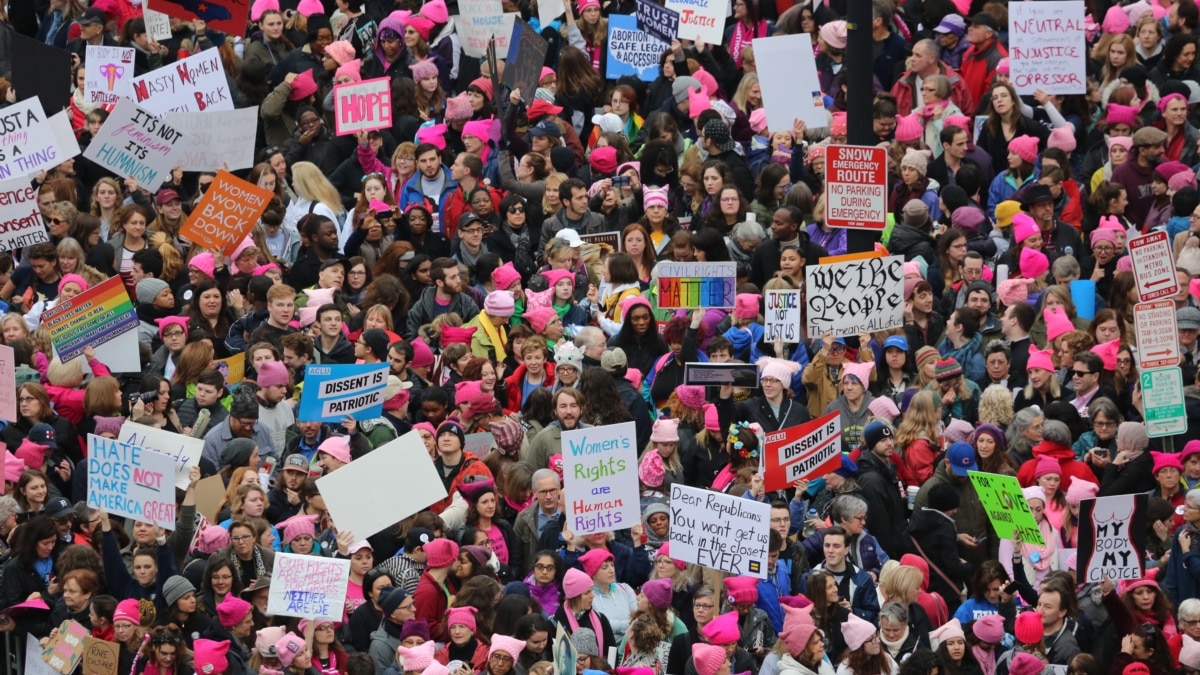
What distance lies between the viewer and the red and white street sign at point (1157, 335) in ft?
57.1

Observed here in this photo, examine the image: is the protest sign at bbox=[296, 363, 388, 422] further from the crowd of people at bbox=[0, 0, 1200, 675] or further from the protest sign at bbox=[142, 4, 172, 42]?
the protest sign at bbox=[142, 4, 172, 42]

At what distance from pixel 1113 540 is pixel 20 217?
854 cm

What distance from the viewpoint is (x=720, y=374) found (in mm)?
17562

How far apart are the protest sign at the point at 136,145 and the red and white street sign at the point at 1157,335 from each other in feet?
25.7

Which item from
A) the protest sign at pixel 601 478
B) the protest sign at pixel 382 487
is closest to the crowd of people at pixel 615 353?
the protest sign at pixel 382 487

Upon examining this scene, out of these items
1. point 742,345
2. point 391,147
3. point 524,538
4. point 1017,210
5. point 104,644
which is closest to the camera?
point 104,644

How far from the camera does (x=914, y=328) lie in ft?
61.5

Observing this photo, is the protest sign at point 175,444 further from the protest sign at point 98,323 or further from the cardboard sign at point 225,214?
the cardboard sign at point 225,214

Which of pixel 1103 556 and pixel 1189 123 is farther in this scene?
pixel 1189 123

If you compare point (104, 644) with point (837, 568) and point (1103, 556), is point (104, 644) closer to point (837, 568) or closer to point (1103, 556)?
point (837, 568)

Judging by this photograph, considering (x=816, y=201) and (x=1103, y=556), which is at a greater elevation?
(x=816, y=201)

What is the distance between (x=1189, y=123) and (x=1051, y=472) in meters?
5.36

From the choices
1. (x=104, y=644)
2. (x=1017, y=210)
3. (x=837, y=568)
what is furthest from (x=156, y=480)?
(x=1017, y=210)

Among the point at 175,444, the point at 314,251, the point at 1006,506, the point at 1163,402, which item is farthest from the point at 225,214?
the point at 1163,402
